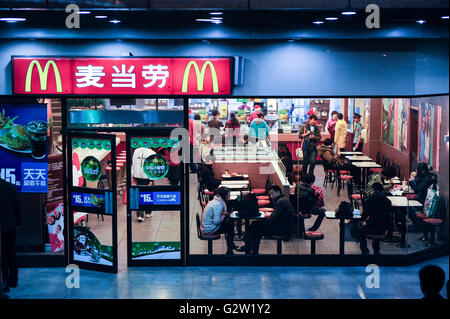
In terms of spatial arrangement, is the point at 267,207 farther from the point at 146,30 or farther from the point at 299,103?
the point at 146,30

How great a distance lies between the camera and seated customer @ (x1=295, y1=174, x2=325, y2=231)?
41.4 ft

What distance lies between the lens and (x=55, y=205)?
12406 millimetres

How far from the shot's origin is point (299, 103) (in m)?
12.2

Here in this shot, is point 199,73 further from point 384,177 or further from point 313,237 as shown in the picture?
point 384,177

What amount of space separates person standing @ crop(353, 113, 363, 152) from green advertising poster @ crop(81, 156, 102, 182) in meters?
4.74

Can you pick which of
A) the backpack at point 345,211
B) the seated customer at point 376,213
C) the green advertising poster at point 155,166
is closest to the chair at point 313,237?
the backpack at point 345,211

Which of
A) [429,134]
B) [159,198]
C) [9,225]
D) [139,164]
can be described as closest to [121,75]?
[139,164]

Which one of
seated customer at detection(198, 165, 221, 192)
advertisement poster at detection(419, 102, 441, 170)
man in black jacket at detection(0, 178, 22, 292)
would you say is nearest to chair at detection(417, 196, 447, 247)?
advertisement poster at detection(419, 102, 441, 170)

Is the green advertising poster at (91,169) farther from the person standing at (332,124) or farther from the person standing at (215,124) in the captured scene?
A: the person standing at (332,124)

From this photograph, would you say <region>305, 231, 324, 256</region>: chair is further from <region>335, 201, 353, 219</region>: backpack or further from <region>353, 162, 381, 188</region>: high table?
<region>353, 162, 381, 188</region>: high table

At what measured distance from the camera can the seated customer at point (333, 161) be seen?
13.0 metres

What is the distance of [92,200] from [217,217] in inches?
89.1

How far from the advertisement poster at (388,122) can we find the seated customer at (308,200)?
177 centimetres
